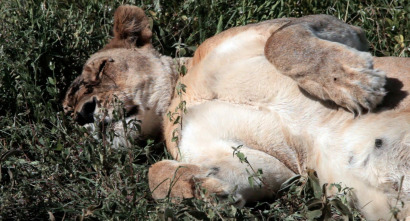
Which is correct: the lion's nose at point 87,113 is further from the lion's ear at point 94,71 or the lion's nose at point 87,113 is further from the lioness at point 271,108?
the lion's ear at point 94,71

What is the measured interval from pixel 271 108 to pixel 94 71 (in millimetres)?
1458

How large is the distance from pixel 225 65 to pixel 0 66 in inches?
75.4

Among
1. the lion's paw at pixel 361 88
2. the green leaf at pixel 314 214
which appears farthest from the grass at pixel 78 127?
the lion's paw at pixel 361 88

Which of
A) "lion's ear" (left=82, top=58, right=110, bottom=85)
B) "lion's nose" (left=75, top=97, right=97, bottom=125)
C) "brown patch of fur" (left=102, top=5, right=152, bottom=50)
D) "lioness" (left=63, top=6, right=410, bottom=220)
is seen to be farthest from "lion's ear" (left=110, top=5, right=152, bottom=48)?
"lion's nose" (left=75, top=97, right=97, bottom=125)

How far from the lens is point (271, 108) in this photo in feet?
14.1

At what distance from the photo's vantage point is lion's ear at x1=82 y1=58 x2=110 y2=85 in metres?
4.86

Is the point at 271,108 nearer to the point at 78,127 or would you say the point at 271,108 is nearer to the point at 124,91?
the point at 124,91

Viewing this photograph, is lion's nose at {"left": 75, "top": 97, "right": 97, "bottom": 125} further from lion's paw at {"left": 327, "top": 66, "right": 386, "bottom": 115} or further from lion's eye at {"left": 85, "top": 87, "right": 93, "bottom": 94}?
lion's paw at {"left": 327, "top": 66, "right": 386, "bottom": 115}

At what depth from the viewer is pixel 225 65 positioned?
452 cm

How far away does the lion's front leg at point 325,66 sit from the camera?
12.6 feet

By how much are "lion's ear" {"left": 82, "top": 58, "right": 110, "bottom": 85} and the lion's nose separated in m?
0.17

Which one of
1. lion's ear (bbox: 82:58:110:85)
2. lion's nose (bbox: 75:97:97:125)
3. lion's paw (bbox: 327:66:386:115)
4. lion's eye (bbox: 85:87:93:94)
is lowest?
lion's nose (bbox: 75:97:97:125)

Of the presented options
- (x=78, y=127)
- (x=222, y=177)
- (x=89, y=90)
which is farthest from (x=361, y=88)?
(x=89, y=90)

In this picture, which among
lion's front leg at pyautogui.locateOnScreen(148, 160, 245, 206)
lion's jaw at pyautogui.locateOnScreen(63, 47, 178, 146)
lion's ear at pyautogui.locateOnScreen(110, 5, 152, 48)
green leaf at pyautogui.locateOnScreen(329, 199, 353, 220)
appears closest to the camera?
green leaf at pyautogui.locateOnScreen(329, 199, 353, 220)
